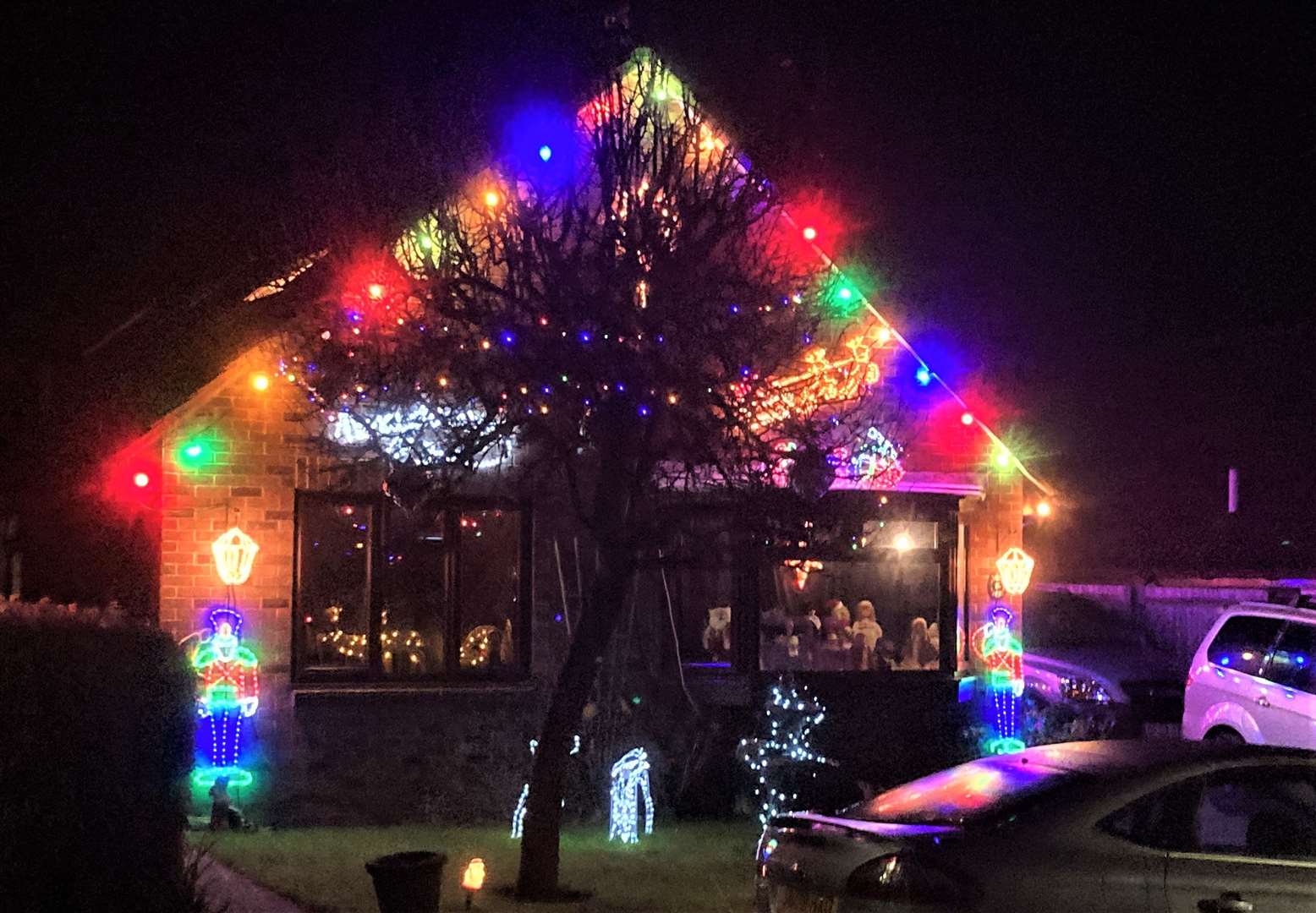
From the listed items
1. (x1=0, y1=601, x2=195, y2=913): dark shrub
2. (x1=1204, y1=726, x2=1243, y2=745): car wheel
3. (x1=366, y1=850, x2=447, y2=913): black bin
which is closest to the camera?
(x1=0, y1=601, x2=195, y2=913): dark shrub

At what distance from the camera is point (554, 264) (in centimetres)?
855

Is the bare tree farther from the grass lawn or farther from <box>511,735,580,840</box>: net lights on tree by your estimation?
<box>511,735,580,840</box>: net lights on tree

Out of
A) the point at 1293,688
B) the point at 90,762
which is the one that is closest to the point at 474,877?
the point at 90,762

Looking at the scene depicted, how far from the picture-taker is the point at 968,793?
20.3 feet

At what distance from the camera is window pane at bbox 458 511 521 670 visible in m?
12.3

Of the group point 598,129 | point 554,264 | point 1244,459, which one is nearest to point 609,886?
point 554,264

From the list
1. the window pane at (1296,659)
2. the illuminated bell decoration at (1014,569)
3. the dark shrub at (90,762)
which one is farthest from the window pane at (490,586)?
the window pane at (1296,659)

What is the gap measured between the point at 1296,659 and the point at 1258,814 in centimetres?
619

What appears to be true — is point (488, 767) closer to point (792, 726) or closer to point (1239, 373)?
point (792, 726)

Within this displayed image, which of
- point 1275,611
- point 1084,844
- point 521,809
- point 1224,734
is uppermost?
point 1275,611

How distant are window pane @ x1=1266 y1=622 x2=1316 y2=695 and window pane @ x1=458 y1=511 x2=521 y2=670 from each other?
266 inches

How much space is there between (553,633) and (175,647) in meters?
5.52

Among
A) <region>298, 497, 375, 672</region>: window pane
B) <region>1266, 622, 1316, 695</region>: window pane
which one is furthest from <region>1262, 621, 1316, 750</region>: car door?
<region>298, 497, 375, 672</region>: window pane

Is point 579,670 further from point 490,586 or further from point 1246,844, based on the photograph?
point 1246,844
